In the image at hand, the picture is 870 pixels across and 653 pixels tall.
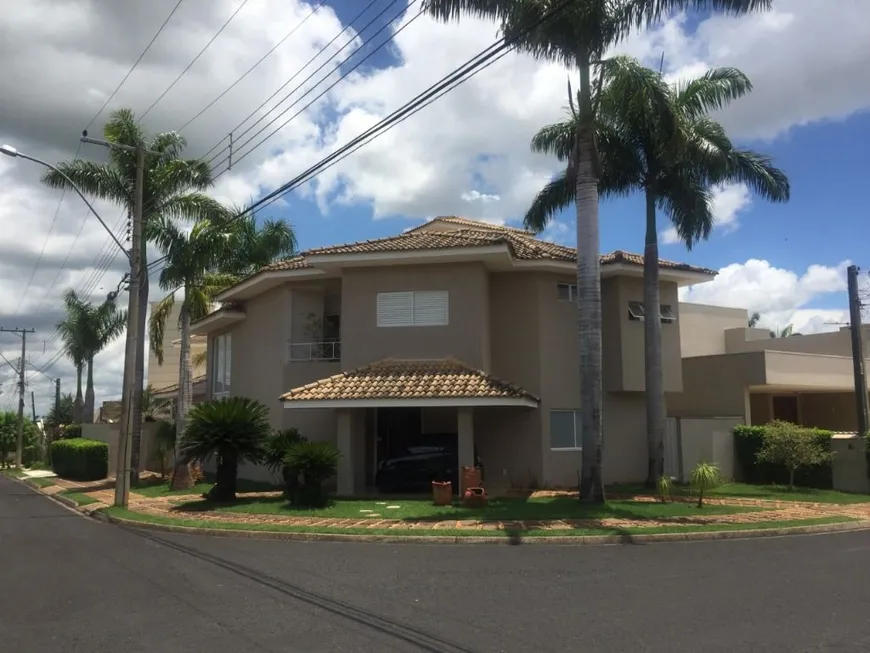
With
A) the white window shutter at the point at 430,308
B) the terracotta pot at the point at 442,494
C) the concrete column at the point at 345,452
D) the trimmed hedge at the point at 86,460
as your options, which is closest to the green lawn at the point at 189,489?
the concrete column at the point at 345,452

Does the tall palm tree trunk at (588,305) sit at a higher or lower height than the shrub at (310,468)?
higher

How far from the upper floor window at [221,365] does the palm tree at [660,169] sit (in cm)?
1242

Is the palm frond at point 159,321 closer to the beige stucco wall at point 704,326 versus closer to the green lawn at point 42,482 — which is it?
the green lawn at point 42,482

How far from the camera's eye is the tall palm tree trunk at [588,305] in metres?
16.5

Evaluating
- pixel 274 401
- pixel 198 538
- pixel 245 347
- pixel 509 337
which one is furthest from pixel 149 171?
pixel 198 538

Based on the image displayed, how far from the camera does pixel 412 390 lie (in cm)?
1827

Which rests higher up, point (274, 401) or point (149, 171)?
point (149, 171)

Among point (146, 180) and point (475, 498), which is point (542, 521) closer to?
point (475, 498)

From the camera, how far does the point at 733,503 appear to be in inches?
706

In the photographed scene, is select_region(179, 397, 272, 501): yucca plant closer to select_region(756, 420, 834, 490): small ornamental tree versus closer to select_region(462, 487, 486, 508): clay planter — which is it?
select_region(462, 487, 486, 508): clay planter

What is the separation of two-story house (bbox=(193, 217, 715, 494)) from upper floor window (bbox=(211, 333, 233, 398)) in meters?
4.10

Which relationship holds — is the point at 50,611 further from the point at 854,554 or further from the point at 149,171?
the point at 149,171

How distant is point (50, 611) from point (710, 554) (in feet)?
29.5

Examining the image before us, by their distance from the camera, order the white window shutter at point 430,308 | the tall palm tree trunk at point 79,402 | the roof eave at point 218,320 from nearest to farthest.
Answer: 1. the white window shutter at point 430,308
2. the roof eave at point 218,320
3. the tall palm tree trunk at point 79,402
